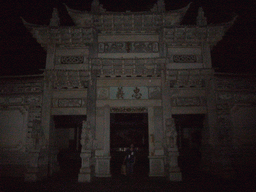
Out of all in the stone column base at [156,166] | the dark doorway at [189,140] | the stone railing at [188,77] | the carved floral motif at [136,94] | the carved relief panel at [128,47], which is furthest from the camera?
the dark doorway at [189,140]

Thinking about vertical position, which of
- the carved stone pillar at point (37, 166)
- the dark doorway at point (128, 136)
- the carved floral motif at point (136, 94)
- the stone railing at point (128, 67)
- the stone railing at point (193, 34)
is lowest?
the carved stone pillar at point (37, 166)

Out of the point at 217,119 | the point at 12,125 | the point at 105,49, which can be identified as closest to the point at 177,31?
the point at 105,49

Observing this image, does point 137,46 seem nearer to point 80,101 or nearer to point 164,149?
point 80,101

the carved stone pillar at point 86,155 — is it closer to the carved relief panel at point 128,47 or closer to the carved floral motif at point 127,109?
the carved floral motif at point 127,109

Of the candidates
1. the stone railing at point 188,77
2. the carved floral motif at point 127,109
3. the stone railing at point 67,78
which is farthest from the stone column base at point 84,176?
the stone railing at point 188,77

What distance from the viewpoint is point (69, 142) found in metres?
17.0

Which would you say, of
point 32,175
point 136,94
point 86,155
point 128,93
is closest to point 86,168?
point 86,155

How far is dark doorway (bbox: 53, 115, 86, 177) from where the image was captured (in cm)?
1139

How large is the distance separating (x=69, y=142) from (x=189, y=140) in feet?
33.6

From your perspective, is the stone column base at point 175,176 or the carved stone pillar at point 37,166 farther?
the carved stone pillar at point 37,166

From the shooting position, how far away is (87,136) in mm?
8836

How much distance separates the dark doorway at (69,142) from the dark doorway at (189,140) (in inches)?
236

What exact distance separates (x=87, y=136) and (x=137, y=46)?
5245mm

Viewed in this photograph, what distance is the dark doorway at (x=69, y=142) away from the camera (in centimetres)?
1139
